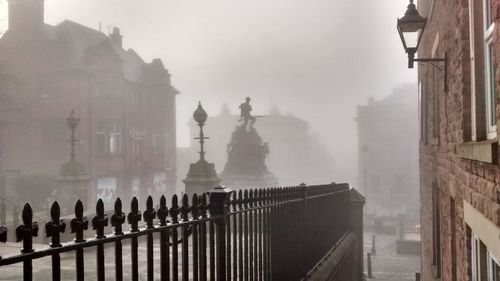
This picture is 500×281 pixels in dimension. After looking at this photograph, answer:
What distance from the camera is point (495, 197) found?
325 cm

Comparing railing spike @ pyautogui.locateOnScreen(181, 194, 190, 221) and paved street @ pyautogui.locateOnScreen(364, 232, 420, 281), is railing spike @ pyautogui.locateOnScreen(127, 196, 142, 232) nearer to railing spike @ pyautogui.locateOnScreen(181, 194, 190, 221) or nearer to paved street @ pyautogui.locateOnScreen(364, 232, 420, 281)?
railing spike @ pyautogui.locateOnScreen(181, 194, 190, 221)

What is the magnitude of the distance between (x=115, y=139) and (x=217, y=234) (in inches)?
1333

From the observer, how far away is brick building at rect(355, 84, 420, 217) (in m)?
56.3

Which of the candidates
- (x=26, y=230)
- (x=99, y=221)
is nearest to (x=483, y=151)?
(x=99, y=221)

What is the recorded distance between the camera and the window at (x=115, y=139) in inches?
1430

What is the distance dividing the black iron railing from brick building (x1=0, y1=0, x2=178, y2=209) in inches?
975

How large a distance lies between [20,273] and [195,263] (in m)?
4.38

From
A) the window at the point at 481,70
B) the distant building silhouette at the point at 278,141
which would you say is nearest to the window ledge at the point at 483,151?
the window at the point at 481,70

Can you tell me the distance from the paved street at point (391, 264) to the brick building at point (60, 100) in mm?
18844

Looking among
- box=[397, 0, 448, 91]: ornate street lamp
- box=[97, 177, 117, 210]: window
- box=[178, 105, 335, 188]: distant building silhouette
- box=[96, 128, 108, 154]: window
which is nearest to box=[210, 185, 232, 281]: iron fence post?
box=[397, 0, 448, 91]: ornate street lamp

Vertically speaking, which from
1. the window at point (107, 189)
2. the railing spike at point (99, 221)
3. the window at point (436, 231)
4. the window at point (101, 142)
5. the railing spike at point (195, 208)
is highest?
the window at point (101, 142)

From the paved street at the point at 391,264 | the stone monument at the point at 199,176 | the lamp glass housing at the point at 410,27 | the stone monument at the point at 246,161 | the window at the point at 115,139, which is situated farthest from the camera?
the window at the point at 115,139

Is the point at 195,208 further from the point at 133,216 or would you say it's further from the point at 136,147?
the point at 136,147

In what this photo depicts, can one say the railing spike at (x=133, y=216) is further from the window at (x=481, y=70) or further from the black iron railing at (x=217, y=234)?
the window at (x=481, y=70)
